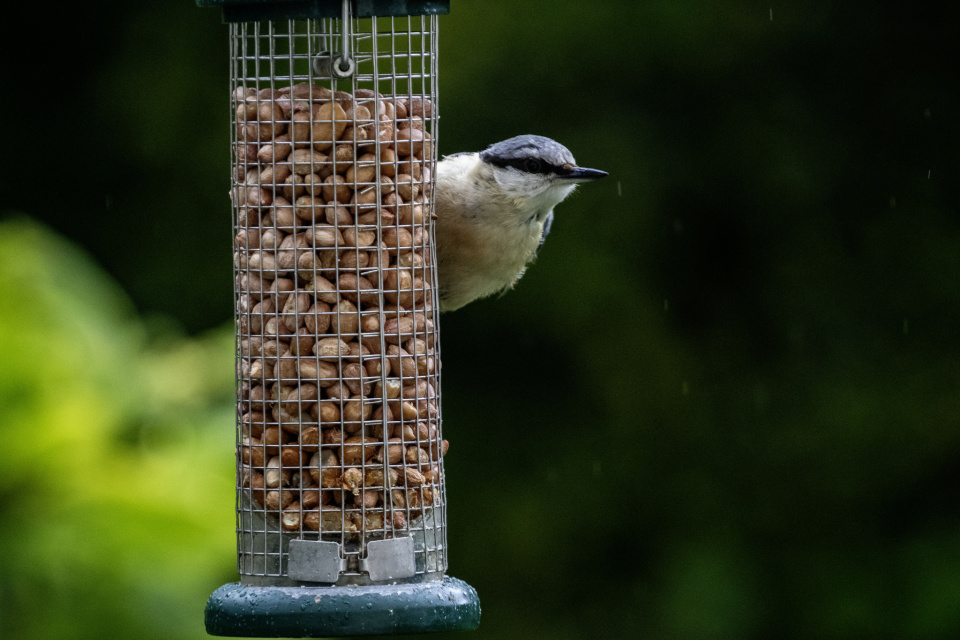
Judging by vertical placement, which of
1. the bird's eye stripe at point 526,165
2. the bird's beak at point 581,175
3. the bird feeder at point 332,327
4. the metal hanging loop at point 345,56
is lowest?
the bird feeder at point 332,327

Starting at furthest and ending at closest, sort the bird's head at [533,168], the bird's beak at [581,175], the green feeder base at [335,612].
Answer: the bird's head at [533,168]
the bird's beak at [581,175]
the green feeder base at [335,612]

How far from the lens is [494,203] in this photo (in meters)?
4.19

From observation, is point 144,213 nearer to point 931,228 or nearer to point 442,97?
point 442,97

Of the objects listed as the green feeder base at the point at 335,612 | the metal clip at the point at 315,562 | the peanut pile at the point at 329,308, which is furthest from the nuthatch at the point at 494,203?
the green feeder base at the point at 335,612

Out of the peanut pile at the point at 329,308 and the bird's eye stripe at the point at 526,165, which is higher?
the bird's eye stripe at the point at 526,165

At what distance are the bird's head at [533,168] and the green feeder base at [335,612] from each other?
1413mm

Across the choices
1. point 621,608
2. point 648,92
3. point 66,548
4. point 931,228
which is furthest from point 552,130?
point 66,548

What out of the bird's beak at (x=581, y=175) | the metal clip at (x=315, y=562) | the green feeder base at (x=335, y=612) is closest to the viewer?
the green feeder base at (x=335, y=612)

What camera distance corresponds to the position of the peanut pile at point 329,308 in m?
3.26

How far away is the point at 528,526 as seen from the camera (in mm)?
7191

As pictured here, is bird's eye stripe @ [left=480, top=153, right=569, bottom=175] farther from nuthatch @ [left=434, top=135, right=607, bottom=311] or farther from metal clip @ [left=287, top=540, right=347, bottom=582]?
metal clip @ [left=287, top=540, right=347, bottom=582]

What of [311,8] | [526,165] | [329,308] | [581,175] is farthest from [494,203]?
[311,8]

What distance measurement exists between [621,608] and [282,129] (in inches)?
177

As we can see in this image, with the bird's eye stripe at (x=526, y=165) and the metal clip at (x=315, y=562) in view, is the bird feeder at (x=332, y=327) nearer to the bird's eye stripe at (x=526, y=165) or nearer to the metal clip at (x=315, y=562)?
the metal clip at (x=315, y=562)
